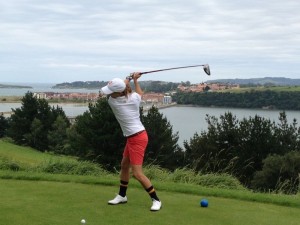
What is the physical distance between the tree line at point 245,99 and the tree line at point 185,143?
47732mm

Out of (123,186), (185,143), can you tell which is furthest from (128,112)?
(185,143)

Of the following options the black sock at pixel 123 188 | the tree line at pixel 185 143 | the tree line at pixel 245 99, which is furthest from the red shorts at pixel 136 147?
the tree line at pixel 245 99

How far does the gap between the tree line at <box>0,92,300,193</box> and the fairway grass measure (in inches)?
643

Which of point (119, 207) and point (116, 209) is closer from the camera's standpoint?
point (116, 209)

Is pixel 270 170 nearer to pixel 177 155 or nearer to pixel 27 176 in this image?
pixel 177 155

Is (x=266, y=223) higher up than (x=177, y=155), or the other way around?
(x=266, y=223)

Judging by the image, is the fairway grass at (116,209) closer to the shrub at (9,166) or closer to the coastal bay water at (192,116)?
the shrub at (9,166)

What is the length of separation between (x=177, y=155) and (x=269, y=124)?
9.83m

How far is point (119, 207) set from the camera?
6.54m

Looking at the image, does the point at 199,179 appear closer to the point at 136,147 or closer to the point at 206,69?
the point at 206,69

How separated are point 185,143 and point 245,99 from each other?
57.0 metres

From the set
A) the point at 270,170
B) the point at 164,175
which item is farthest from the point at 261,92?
the point at 164,175

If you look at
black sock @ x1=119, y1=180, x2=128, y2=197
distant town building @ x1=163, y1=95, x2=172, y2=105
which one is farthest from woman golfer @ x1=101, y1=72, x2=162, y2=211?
distant town building @ x1=163, y1=95, x2=172, y2=105

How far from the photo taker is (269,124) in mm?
46438
